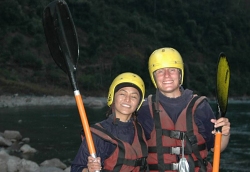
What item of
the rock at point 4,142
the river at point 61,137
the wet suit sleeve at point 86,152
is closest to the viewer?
the wet suit sleeve at point 86,152

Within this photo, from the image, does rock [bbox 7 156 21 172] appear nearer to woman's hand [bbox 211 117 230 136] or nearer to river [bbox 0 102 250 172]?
river [bbox 0 102 250 172]

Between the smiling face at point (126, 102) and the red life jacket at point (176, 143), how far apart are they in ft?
0.78

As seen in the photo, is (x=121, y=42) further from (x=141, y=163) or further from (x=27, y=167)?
(x=141, y=163)

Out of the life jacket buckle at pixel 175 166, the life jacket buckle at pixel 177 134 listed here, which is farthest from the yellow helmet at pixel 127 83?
the life jacket buckle at pixel 175 166

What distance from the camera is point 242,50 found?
7862cm

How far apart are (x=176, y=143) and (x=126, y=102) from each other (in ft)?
1.75

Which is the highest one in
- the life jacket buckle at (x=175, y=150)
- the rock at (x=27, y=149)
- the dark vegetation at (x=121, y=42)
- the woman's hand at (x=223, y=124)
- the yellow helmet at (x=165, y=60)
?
the dark vegetation at (x=121, y=42)

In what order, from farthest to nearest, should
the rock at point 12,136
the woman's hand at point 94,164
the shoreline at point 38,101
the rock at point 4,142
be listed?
1. the shoreline at point 38,101
2. the rock at point 12,136
3. the rock at point 4,142
4. the woman's hand at point 94,164

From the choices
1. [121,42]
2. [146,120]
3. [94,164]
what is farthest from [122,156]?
[121,42]

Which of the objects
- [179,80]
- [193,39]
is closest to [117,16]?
[193,39]

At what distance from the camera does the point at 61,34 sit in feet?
12.7

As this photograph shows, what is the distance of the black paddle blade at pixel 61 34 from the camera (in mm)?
3828

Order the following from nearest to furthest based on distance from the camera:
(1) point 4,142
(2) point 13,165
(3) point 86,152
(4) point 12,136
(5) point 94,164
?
(5) point 94,164 < (3) point 86,152 < (2) point 13,165 < (1) point 4,142 < (4) point 12,136

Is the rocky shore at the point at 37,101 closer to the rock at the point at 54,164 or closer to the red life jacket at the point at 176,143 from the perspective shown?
the rock at the point at 54,164
